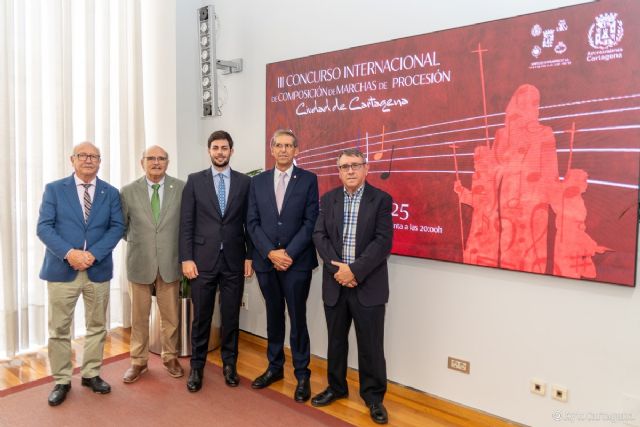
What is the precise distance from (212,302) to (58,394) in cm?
106

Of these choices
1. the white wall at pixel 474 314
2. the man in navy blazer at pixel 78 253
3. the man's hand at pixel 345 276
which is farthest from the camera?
the man in navy blazer at pixel 78 253

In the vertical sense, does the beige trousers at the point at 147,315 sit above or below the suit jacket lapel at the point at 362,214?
below

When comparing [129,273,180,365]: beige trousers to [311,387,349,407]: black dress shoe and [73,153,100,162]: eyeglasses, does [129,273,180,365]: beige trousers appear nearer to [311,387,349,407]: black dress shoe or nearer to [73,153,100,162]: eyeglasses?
[73,153,100,162]: eyeglasses

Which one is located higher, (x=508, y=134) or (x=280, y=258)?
(x=508, y=134)

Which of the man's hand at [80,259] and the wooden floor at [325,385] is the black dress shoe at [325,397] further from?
the man's hand at [80,259]

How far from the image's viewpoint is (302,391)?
289cm

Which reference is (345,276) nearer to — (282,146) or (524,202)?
(282,146)

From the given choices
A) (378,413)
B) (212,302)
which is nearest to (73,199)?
(212,302)

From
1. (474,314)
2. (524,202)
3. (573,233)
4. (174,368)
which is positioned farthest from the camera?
(174,368)

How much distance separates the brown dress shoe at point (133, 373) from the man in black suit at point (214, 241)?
1.36 ft

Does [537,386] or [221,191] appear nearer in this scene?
[537,386]

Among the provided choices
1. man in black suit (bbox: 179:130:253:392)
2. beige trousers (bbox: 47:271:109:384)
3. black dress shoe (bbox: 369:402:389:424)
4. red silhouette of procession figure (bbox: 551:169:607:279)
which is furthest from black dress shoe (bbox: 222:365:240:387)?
red silhouette of procession figure (bbox: 551:169:607:279)

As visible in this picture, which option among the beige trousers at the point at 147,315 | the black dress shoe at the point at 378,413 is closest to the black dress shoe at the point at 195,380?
the beige trousers at the point at 147,315

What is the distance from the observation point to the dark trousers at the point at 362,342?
2664 millimetres
